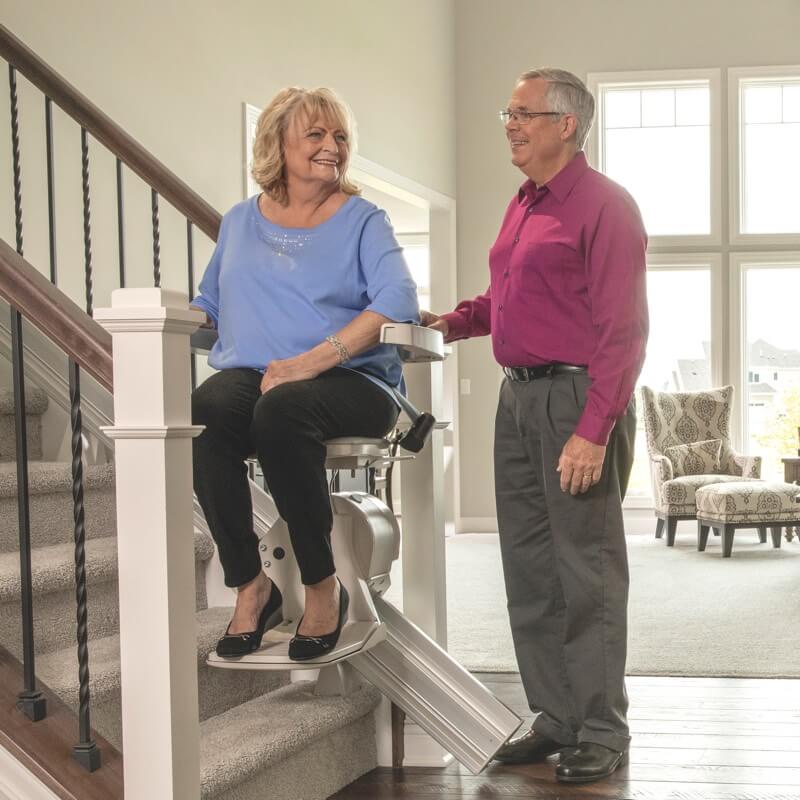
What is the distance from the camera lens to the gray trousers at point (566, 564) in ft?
8.39

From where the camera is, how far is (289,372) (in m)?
2.19

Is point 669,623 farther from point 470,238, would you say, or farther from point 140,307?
point 470,238

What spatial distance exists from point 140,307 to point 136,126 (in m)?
2.62

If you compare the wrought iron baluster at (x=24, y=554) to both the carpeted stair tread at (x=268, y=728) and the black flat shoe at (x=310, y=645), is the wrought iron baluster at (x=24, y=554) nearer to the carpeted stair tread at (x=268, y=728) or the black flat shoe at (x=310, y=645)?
the carpeted stair tread at (x=268, y=728)

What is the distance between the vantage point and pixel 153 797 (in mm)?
1771

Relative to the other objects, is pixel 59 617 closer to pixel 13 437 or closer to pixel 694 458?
pixel 13 437

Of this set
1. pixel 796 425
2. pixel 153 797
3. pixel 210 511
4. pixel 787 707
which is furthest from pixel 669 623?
pixel 796 425

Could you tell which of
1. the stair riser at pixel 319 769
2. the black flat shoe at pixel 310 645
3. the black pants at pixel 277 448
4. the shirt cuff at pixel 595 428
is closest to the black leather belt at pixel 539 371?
the shirt cuff at pixel 595 428

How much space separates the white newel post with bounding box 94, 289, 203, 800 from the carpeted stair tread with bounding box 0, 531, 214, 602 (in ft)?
1.86

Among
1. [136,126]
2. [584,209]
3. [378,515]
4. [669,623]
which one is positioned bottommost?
[669,623]

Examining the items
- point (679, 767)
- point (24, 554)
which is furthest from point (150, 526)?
point (679, 767)

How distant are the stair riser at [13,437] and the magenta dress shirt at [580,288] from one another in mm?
1334

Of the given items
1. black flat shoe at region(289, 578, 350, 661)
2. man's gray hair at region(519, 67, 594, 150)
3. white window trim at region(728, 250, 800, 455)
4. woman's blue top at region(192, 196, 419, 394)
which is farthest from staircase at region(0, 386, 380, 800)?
white window trim at region(728, 250, 800, 455)

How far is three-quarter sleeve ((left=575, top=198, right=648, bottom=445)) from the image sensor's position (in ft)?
8.00
